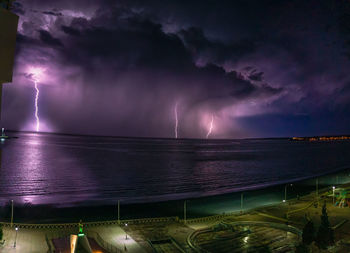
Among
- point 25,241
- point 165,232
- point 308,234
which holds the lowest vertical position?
point 165,232

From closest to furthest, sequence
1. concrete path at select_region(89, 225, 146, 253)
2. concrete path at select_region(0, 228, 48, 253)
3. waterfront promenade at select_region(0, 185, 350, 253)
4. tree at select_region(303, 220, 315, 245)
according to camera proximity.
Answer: concrete path at select_region(0, 228, 48, 253), tree at select_region(303, 220, 315, 245), waterfront promenade at select_region(0, 185, 350, 253), concrete path at select_region(89, 225, 146, 253)

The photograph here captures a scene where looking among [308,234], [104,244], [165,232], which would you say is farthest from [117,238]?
[308,234]

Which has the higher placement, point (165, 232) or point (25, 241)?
point (25, 241)

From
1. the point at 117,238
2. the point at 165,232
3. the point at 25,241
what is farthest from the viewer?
the point at 165,232

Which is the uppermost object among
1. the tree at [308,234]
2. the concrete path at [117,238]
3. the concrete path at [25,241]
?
the tree at [308,234]

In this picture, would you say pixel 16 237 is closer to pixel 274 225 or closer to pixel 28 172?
pixel 274 225

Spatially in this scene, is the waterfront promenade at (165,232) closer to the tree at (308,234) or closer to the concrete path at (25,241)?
the concrete path at (25,241)

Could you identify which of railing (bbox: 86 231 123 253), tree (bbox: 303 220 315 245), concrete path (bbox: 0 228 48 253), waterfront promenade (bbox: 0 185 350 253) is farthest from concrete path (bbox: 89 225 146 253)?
tree (bbox: 303 220 315 245)

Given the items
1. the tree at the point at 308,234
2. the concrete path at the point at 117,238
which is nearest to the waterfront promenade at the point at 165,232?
the concrete path at the point at 117,238

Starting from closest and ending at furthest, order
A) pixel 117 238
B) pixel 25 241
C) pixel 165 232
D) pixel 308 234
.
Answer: pixel 308 234 → pixel 25 241 → pixel 117 238 → pixel 165 232

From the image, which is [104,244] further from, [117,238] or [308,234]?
[308,234]

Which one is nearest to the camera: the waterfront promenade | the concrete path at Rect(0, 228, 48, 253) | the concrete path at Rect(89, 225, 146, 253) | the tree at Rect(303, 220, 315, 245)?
the concrete path at Rect(0, 228, 48, 253)

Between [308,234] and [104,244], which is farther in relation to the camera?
[104,244]

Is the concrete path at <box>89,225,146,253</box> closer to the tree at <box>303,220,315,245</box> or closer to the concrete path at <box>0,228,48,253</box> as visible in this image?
the concrete path at <box>0,228,48,253</box>
